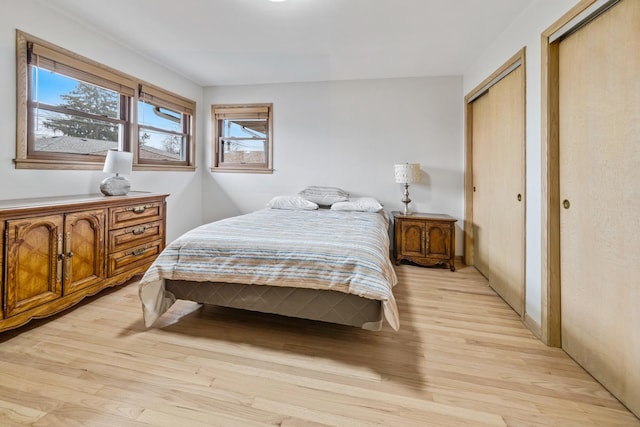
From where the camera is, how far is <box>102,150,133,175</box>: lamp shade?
2.62 metres

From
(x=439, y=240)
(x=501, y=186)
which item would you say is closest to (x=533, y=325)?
(x=501, y=186)

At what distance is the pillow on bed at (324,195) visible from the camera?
3.67 metres

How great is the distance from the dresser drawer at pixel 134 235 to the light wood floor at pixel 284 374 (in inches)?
22.4

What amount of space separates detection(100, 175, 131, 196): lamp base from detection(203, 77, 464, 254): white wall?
175cm

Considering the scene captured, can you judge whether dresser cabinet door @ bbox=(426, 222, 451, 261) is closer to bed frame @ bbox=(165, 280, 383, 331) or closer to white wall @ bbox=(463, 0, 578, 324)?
white wall @ bbox=(463, 0, 578, 324)

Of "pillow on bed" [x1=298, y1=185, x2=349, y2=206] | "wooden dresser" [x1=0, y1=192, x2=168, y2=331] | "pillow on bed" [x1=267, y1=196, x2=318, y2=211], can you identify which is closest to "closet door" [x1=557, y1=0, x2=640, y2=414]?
"pillow on bed" [x1=298, y1=185, x2=349, y2=206]

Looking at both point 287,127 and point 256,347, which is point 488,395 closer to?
point 256,347

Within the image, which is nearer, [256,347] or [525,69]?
[256,347]

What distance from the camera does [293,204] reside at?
3.56 metres

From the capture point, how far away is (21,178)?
7.27ft

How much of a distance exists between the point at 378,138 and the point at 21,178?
3591mm

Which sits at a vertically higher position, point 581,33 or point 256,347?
point 581,33

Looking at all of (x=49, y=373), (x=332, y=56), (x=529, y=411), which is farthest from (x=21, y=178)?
(x=529, y=411)

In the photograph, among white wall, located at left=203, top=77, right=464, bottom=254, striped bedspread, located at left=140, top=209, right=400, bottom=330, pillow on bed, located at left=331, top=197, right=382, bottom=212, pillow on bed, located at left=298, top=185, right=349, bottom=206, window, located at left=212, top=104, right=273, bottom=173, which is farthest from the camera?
window, located at left=212, top=104, right=273, bottom=173
